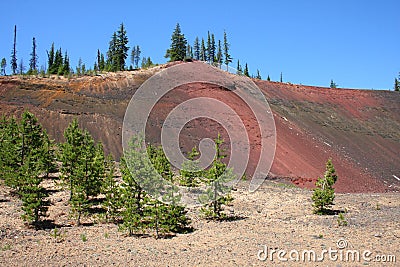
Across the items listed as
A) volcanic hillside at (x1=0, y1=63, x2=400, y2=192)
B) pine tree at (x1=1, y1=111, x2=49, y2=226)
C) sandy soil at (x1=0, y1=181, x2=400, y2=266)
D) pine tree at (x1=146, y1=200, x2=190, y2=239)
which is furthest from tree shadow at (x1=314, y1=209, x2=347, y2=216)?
volcanic hillside at (x1=0, y1=63, x2=400, y2=192)

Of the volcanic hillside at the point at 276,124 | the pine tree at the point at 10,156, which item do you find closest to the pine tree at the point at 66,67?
the volcanic hillside at the point at 276,124

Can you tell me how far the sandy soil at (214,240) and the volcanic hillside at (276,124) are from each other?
15.3 metres

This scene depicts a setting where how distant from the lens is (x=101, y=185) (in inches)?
880

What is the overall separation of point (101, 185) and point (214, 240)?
856 centimetres

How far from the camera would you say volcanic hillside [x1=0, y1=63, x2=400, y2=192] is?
40156 mm

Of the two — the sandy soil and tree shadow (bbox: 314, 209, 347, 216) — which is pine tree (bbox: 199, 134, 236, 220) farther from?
tree shadow (bbox: 314, 209, 347, 216)

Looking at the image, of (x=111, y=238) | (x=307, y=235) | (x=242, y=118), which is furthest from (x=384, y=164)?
(x=111, y=238)

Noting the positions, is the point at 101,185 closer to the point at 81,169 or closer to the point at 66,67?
the point at 81,169

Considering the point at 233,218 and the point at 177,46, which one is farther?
the point at 177,46

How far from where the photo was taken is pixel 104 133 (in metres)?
40.1

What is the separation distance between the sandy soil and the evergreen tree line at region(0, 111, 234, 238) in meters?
0.76

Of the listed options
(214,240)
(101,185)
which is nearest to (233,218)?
(214,240)

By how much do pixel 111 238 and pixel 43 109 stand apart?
28.4 m

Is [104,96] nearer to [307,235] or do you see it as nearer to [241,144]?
[241,144]
